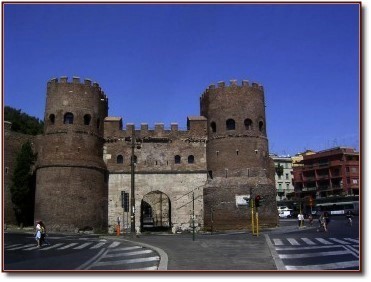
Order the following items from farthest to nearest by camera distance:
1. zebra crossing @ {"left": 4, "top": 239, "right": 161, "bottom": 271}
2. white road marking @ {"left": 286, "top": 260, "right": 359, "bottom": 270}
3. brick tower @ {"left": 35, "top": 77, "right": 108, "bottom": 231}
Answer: brick tower @ {"left": 35, "top": 77, "right": 108, "bottom": 231} → zebra crossing @ {"left": 4, "top": 239, "right": 161, "bottom": 271} → white road marking @ {"left": 286, "top": 260, "right": 359, "bottom": 270}

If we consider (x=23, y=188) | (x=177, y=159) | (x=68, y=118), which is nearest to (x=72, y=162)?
(x=68, y=118)

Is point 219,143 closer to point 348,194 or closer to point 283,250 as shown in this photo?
point 283,250

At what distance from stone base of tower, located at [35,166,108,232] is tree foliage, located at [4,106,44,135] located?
22.0 meters

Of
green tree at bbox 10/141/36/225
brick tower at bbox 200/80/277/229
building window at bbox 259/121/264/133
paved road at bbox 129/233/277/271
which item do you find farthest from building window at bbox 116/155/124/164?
paved road at bbox 129/233/277/271

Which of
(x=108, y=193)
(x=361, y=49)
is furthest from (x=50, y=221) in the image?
(x=361, y=49)

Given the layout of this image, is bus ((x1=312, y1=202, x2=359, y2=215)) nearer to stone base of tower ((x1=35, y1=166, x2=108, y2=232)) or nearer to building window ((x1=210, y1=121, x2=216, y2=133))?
building window ((x1=210, y1=121, x2=216, y2=133))

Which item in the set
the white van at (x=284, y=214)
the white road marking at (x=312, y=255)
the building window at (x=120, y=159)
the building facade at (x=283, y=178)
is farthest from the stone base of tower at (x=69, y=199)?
the building facade at (x=283, y=178)

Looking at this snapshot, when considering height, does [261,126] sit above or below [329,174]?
Result: above

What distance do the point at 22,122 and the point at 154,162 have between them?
88.2 ft

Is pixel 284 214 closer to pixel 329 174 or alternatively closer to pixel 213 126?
pixel 329 174

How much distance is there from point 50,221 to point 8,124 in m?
10.6

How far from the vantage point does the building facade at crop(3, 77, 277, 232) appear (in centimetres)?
3488

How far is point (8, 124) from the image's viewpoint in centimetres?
3938

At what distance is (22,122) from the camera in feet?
191
